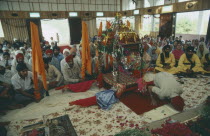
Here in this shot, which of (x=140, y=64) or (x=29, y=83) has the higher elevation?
(x=140, y=64)

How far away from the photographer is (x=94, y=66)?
16.7 feet

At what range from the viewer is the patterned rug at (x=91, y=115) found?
8.97 ft

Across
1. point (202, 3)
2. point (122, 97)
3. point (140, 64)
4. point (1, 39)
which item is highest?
point (202, 3)

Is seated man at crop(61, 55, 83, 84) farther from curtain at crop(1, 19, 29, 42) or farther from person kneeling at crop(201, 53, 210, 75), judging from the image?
curtain at crop(1, 19, 29, 42)

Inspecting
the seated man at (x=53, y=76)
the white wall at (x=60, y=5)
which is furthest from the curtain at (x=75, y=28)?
the seated man at (x=53, y=76)

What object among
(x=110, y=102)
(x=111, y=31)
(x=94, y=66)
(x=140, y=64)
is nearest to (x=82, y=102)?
(x=110, y=102)

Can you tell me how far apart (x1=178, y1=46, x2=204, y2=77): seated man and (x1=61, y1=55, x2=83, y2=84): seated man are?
3.65 metres

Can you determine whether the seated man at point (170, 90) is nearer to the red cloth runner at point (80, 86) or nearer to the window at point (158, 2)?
the red cloth runner at point (80, 86)

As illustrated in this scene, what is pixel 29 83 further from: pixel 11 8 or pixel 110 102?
pixel 11 8

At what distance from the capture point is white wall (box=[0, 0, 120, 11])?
439 inches

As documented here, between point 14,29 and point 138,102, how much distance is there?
39.1ft

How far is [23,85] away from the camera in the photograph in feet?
12.4

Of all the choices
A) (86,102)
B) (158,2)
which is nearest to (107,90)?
(86,102)

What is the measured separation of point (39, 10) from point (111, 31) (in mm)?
10001
